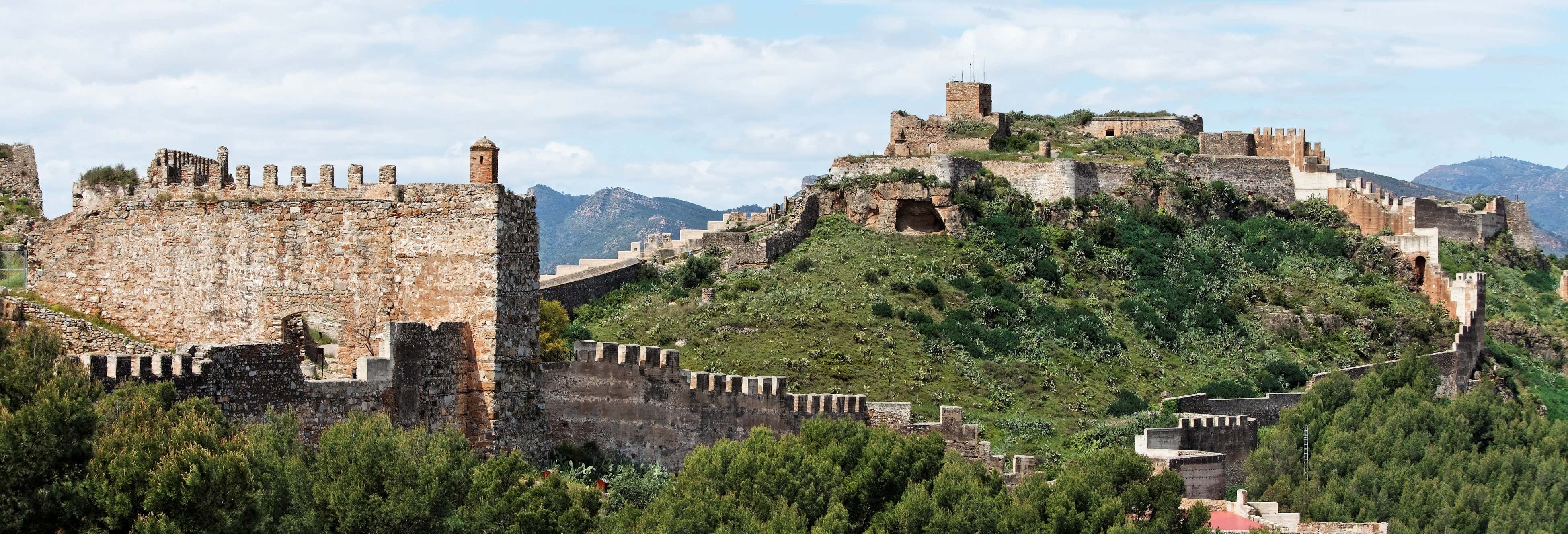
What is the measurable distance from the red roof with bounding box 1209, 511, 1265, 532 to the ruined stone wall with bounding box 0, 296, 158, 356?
1862 centimetres

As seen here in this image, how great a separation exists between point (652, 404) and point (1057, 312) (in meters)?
23.7

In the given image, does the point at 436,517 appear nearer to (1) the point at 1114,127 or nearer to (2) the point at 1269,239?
(2) the point at 1269,239

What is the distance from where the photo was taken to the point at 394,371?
27.1 metres

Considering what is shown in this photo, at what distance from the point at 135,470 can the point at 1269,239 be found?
47.5m

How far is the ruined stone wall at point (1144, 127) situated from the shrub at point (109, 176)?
47.4 metres

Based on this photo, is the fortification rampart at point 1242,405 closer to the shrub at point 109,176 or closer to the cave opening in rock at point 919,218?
the cave opening in rock at point 919,218

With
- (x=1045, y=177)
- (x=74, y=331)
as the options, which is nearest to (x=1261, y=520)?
(x=74, y=331)

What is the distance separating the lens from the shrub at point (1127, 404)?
48.9 metres

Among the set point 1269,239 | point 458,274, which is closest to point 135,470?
point 458,274

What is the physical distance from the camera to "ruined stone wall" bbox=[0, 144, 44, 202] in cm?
3000

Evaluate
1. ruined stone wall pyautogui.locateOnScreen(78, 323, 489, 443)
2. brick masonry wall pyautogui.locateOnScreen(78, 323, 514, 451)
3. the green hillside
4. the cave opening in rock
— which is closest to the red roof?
the green hillside

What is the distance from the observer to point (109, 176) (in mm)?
29562

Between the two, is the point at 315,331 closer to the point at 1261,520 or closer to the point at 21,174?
the point at 21,174

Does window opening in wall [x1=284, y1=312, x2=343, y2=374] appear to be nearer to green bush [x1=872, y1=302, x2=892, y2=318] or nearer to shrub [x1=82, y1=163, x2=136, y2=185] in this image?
shrub [x1=82, y1=163, x2=136, y2=185]
